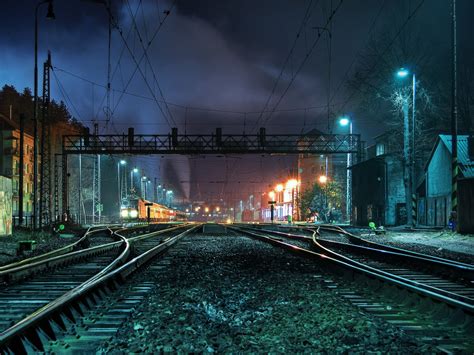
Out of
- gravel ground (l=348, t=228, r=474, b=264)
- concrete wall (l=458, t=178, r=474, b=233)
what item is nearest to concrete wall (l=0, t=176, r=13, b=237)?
gravel ground (l=348, t=228, r=474, b=264)

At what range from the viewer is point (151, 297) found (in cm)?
743

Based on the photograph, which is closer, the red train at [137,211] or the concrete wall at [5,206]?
the concrete wall at [5,206]

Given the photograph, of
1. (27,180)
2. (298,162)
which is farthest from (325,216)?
(27,180)

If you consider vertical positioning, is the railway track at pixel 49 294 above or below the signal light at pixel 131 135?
below

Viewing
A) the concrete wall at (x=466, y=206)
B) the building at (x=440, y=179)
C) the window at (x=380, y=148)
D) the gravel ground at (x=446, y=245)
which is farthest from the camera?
the window at (x=380, y=148)

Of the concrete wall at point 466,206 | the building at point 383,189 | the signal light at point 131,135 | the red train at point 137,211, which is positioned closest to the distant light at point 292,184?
the red train at point 137,211

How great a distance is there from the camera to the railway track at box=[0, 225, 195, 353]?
4.62 m

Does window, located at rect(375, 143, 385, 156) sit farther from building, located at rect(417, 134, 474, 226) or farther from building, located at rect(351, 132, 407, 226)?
building, located at rect(417, 134, 474, 226)

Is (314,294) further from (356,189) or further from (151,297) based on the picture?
(356,189)

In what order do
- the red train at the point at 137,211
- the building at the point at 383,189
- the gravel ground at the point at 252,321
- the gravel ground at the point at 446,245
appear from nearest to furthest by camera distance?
the gravel ground at the point at 252,321 < the gravel ground at the point at 446,245 < the building at the point at 383,189 < the red train at the point at 137,211

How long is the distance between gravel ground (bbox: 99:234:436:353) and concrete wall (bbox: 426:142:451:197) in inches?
1182

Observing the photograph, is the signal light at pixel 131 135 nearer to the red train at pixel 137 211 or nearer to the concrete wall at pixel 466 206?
the red train at pixel 137 211

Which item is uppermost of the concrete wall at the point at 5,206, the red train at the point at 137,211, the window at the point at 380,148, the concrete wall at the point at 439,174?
the window at the point at 380,148

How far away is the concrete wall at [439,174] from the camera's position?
119ft
